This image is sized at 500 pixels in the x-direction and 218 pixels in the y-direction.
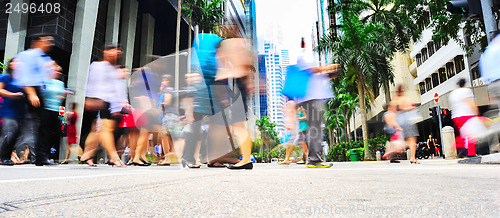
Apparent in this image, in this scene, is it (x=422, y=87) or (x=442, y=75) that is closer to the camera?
(x=442, y=75)

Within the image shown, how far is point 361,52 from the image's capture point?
22641 mm

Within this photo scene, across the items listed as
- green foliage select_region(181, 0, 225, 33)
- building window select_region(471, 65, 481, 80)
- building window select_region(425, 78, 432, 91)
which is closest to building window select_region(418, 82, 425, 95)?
building window select_region(425, 78, 432, 91)

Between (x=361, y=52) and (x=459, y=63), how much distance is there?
8.85 m

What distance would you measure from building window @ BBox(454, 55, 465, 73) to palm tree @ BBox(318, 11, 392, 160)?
6.21 m

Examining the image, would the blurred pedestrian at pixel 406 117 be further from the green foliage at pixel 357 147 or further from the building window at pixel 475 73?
the building window at pixel 475 73

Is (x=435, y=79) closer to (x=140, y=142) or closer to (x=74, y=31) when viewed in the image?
(x=74, y=31)

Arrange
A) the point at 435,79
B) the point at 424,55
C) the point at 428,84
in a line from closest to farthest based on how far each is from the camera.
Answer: the point at 435,79 < the point at 428,84 < the point at 424,55

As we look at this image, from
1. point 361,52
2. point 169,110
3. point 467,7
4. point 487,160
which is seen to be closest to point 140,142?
point 169,110

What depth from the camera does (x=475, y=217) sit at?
1115 millimetres

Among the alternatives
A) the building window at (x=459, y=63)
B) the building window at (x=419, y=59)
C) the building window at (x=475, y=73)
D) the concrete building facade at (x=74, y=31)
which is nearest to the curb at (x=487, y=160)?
the concrete building facade at (x=74, y=31)

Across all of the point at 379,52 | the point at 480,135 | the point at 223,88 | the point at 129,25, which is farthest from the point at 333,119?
the point at 223,88

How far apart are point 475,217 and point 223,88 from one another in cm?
419

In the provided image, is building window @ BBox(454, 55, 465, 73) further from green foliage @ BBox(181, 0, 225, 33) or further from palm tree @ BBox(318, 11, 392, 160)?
green foliage @ BBox(181, 0, 225, 33)

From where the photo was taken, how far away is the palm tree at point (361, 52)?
2248cm
